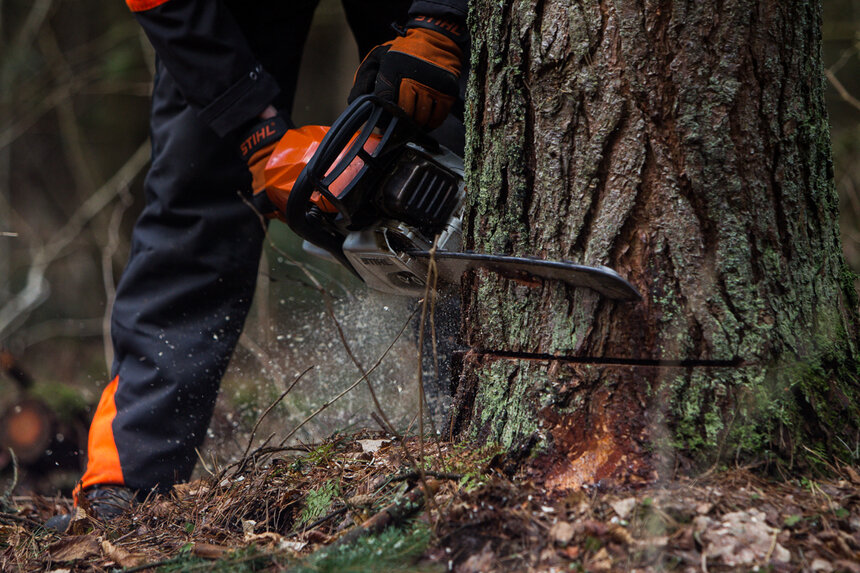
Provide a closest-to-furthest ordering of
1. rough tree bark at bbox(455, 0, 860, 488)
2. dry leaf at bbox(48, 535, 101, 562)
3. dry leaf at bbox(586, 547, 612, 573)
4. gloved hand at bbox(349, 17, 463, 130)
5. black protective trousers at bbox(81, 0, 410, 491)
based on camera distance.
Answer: dry leaf at bbox(586, 547, 612, 573) → rough tree bark at bbox(455, 0, 860, 488) → dry leaf at bbox(48, 535, 101, 562) → gloved hand at bbox(349, 17, 463, 130) → black protective trousers at bbox(81, 0, 410, 491)

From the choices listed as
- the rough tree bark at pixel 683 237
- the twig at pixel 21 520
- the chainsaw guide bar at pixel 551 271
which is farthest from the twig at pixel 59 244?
the rough tree bark at pixel 683 237

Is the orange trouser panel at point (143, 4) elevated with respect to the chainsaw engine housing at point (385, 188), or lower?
elevated

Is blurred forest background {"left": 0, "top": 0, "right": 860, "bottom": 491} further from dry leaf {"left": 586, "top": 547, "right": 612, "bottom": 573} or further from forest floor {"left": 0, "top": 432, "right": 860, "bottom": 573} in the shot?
dry leaf {"left": 586, "top": 547, "right": 612, "bottom": 573}

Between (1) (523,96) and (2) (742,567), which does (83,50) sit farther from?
(2) (742,567)

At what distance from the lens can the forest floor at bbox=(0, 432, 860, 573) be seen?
101cm

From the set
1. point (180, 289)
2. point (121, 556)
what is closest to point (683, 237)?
point (121, 556)

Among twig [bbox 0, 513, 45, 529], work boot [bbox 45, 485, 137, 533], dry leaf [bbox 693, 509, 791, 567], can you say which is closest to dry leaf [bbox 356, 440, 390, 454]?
work boot [bbox 45, 485, 137, 533]

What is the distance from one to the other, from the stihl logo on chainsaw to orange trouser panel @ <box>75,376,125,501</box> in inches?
38.5

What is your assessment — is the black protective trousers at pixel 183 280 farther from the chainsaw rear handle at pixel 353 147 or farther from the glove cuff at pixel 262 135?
the chainsaw rear handle at pixel 353 147

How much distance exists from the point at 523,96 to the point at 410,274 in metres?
0.69

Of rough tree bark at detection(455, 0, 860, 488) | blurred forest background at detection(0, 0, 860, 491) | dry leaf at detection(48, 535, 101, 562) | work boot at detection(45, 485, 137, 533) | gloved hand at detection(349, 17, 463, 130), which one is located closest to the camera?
rough tree bark at detection(455, 0, 860, 488)

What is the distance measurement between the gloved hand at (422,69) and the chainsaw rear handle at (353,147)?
8cm

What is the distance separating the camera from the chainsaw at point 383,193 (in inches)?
66.7

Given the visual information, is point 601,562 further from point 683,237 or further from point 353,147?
point 353,147
